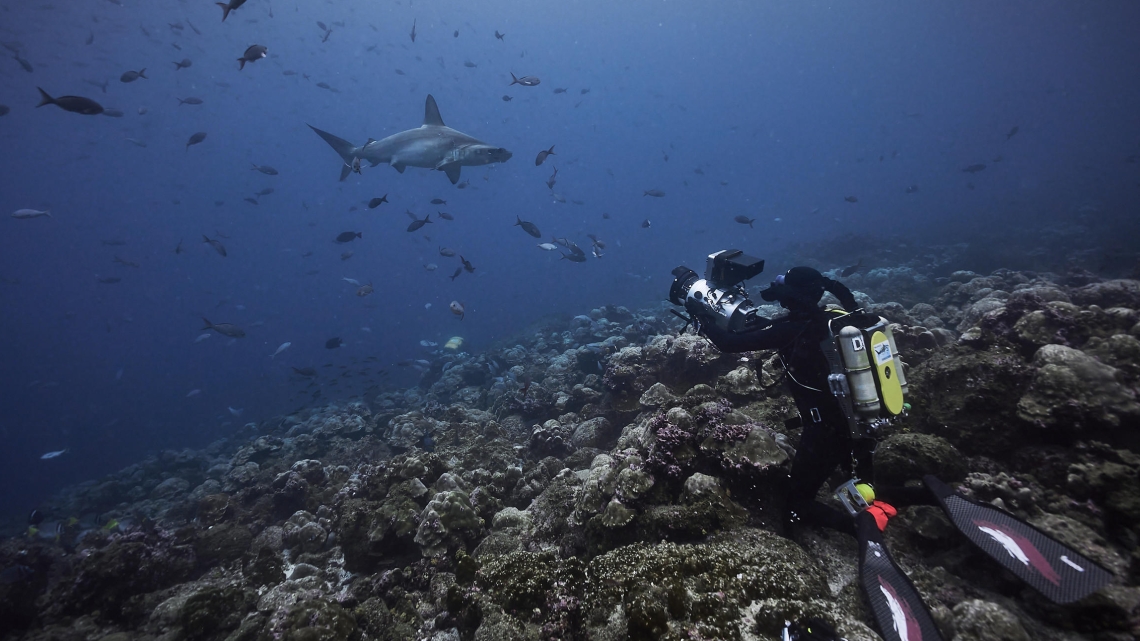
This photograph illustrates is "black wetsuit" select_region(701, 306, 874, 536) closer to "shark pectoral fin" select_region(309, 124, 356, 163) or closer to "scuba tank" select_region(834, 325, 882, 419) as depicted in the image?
"scuba tank" select_region(834, 325, 882, 419)

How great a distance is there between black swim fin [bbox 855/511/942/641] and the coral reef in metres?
0.17

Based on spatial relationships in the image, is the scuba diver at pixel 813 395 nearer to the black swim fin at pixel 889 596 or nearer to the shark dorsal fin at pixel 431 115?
the black swim fin at pixel 889 596

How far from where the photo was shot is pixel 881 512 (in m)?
3.25

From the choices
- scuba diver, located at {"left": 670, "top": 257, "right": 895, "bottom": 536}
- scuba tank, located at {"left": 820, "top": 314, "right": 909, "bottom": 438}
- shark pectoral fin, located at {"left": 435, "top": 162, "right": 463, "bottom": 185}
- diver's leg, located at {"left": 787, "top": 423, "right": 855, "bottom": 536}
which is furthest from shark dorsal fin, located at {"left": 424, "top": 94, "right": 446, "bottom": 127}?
diver's leg, located at {"left": 787, "top": 423, "right": 855, "bottom": 536}

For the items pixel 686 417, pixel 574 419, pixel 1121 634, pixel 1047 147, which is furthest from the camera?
pixel 1047 147

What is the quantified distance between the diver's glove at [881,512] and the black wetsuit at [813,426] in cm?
29

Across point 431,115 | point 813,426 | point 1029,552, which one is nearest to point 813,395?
point 813,426

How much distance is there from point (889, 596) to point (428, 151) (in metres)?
13.2

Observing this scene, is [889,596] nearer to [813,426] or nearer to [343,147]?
[813,426]

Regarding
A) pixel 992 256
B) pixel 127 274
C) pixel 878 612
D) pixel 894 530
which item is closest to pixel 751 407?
pixel 894 530

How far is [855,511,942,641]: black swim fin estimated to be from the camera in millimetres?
2416

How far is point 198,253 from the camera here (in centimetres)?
13975

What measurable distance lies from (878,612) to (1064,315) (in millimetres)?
5277

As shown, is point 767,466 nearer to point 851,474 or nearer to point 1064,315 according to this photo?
point 851,474
